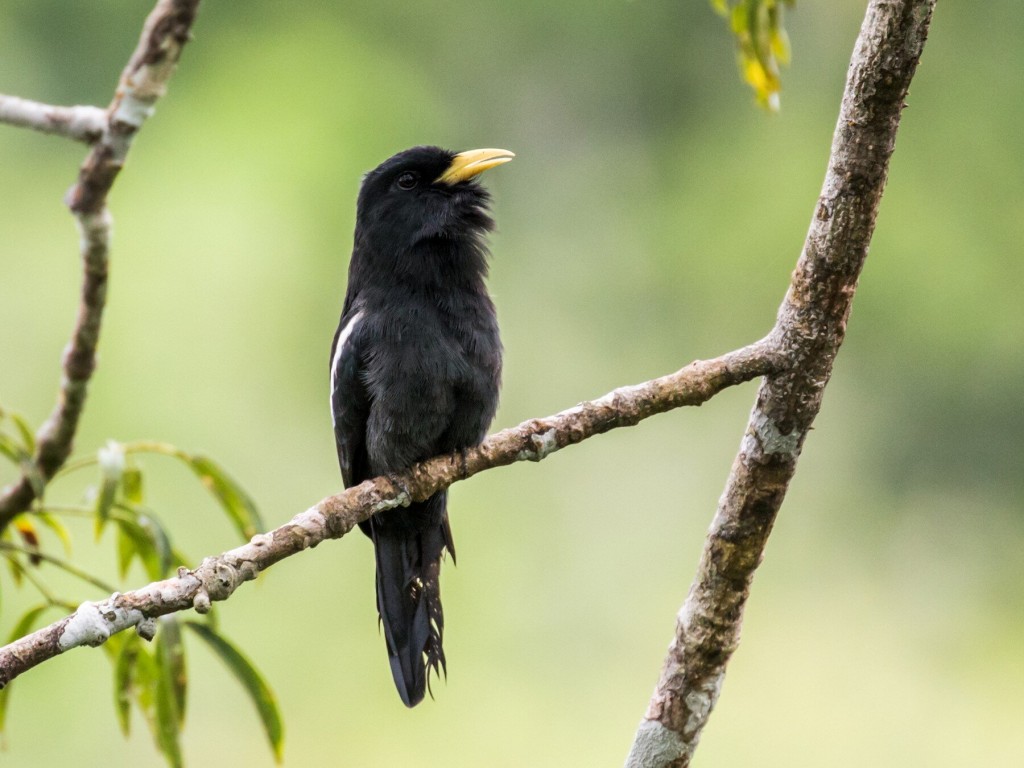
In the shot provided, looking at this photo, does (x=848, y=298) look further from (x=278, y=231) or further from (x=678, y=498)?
(x=278, y=231)

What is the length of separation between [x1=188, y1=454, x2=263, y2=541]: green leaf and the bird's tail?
295mm

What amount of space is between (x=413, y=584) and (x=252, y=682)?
53cm

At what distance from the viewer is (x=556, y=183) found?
36.6ft

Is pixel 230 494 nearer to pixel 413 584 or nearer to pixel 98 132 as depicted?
pixel 413 584

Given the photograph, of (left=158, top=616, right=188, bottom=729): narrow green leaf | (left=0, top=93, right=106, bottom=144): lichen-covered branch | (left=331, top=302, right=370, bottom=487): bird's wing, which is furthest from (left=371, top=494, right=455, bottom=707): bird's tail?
(left=0, top=93, right=106, bottom=144): lichen-covered branch

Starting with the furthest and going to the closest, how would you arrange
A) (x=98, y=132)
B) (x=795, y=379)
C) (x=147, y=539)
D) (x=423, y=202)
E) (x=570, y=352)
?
(x=570, y=352), (x=423, y=202), (x=147, y=539), (x=98, y=132), (x=795, y=379)

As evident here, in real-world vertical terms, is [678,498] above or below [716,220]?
below

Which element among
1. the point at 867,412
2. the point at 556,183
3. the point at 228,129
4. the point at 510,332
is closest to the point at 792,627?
the point at 867,412

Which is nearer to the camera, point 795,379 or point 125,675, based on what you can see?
point 795,379

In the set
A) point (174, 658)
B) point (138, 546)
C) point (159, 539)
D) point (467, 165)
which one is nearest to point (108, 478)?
point (159, 539)

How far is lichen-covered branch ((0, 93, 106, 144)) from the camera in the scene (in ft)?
9.40

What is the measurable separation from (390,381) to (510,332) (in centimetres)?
658

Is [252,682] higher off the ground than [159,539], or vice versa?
[159,539]

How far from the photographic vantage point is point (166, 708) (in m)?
2.98
